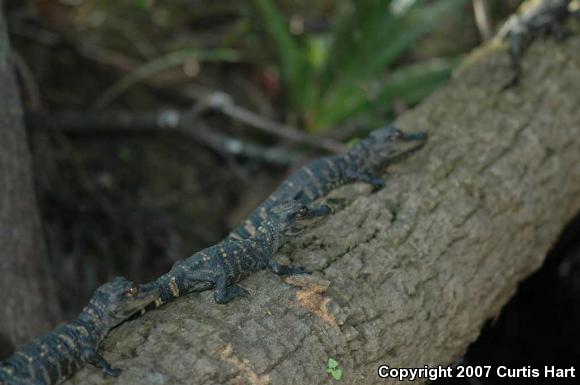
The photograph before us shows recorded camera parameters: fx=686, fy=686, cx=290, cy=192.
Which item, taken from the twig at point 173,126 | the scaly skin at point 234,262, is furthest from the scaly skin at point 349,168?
the twig at point 173,126

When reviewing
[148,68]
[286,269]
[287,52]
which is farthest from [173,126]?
[286,269]

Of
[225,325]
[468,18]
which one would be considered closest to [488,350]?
[225,325]

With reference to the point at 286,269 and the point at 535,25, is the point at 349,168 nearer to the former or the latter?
the point at 286,269

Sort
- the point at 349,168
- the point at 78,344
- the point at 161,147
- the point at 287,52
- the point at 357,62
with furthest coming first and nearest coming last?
1. the point at 161,147
2. the point at 357,62
3. the point at 287,52
4. the point at 349,168
5. the point at 78,344

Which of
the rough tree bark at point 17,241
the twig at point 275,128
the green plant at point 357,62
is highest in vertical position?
the green plant at point 357,62

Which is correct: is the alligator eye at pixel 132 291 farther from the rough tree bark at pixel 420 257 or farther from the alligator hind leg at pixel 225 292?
the alligator hind leg at pixel 225 292

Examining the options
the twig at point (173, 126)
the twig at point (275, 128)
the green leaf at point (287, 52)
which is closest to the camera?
the twig at point (275, 128)
